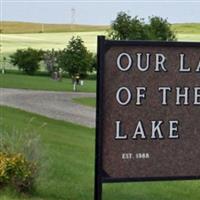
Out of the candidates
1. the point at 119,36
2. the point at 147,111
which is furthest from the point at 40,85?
the point at 147,111

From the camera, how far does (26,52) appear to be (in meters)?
68.5

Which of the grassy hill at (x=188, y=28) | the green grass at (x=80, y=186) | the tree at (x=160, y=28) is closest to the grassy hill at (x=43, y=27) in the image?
the grassy hill at (x=188, y=28)

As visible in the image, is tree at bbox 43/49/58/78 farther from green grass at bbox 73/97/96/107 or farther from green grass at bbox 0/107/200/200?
green grass at bbox 0/107/200/200

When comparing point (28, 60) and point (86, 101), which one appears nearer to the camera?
point (86, 101)

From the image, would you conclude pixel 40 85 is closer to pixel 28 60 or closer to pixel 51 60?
pixel 51 60

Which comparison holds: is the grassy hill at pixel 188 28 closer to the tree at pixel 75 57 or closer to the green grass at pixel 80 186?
the tree at pixel 75 57

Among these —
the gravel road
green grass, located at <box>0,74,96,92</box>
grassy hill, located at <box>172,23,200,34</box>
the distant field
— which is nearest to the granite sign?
the gravel road

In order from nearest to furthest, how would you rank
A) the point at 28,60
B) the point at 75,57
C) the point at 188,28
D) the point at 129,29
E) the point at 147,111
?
the point at 147,111
the point at 129,29
the point at 75,57
the point at 28,60
the point at 188,28

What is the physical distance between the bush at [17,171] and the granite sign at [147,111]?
1.76 meters

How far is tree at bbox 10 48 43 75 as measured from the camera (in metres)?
66.8

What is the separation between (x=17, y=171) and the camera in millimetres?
8047

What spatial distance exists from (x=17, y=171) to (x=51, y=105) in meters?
23.5

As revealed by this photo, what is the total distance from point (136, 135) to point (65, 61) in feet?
131

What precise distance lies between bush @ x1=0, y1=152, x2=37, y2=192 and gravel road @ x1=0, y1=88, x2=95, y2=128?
1504 cm
